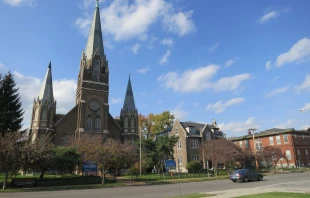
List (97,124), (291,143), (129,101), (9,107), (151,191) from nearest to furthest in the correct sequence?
(151,191), (9,107), (97,124), (291,143), (129,101)

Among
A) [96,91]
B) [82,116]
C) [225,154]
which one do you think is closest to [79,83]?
[96,91]

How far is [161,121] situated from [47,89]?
34.2 m

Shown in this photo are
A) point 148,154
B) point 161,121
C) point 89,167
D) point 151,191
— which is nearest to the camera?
point 151,191

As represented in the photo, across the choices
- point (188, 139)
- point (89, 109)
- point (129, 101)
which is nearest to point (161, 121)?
point (129, 101)

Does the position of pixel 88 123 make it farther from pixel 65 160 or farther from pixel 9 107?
pixel 65 160

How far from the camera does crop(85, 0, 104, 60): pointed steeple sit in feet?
194

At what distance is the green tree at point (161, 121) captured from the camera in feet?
248

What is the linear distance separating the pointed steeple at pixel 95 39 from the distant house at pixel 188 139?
25.2 meters

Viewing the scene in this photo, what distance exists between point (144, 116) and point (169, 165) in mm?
61119

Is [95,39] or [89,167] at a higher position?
[95,39]

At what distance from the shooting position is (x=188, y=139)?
2183 inches

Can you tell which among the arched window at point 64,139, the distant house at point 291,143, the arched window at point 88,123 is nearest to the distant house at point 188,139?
the distant house at point 291,143

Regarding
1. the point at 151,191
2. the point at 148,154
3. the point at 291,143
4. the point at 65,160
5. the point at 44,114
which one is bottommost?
the point at 151,191

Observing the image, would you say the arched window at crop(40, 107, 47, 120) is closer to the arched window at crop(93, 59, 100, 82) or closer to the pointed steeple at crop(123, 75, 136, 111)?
the arched window at crop(93, 59, 100, 82)
